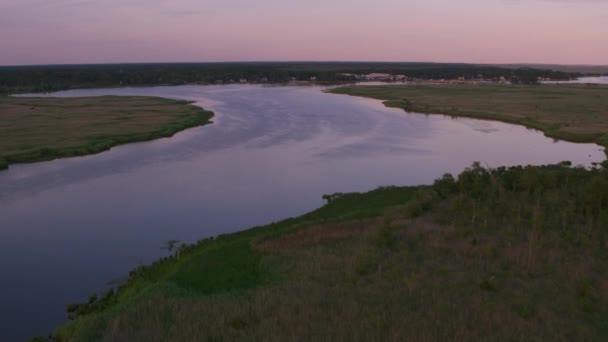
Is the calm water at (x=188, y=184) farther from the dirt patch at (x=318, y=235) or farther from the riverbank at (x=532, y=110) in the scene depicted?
the dirt patch at (x=318, y=235)

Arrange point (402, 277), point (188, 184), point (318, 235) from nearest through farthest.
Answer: point (402, 277) → point (318, 235) → point (188, 184)

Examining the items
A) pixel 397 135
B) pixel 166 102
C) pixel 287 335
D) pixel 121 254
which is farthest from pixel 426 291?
pixel 166 102

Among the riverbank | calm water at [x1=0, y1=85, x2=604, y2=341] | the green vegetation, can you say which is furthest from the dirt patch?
the riverbank

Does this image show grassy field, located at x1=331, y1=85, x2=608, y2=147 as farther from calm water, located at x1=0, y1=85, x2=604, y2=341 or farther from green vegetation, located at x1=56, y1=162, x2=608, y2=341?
green vegetation, located at x1=56, y1=162, x2=608, y2=341

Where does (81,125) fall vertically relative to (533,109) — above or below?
below

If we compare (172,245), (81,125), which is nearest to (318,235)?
(172,245)

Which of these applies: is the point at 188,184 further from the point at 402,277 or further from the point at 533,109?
the point at 533,109

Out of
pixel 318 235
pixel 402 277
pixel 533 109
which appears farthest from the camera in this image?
pixel 533 109
